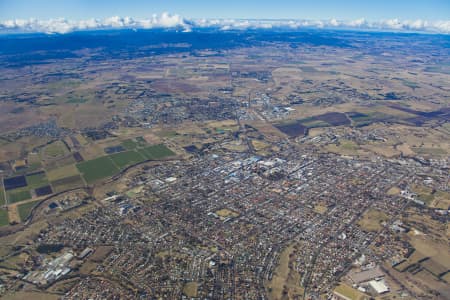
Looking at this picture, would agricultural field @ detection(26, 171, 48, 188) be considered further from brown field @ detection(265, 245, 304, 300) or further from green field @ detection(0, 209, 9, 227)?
brown field @ detection(265, 245, 304, 300)

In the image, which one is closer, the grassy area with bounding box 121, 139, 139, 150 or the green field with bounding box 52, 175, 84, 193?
the green field with bounding box 52, 175, 84, 193

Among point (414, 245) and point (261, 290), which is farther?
point (414, 245)

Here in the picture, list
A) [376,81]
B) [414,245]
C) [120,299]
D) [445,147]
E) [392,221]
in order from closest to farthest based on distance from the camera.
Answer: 1. [120,299]
2. [414,245]
3. [392,221]
4. [445,147]
5. [376,81]

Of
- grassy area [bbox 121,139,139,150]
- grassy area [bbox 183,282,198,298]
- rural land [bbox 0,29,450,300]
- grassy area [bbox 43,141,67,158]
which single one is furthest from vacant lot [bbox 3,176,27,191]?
grassy area [bbox 183,282,198,298]

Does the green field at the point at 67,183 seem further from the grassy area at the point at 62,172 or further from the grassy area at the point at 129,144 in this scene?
the grassy area at the point at 129,144

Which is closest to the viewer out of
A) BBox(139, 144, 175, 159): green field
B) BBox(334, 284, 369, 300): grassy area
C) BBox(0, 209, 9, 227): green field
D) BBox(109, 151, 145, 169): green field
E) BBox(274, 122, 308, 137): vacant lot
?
BBox(334, 284, 369, 300): grassy area

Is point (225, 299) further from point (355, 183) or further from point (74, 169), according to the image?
point (74, 169)

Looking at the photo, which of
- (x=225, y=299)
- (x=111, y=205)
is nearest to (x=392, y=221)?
(x=225, y=299)
